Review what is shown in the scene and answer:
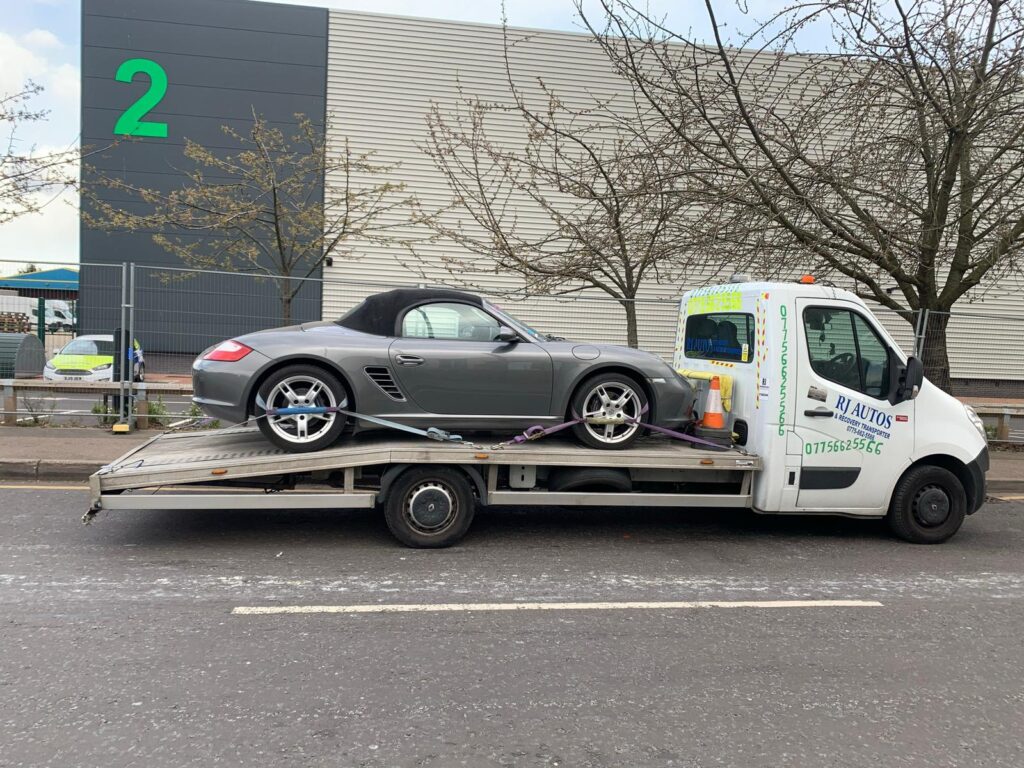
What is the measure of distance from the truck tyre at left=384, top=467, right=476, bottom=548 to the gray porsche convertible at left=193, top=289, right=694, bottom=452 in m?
0.50

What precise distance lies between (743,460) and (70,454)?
290 inches

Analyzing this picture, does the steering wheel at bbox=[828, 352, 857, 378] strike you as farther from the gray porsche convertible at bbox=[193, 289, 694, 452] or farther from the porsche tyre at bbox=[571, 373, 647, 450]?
the porsche tyre at bbox=[571, 373, 647, 450]

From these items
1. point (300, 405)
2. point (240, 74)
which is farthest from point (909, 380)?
point (240, 74)

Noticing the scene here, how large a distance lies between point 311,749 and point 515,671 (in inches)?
42.3

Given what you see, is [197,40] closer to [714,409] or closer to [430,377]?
[430,377]

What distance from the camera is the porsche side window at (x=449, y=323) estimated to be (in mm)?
5652

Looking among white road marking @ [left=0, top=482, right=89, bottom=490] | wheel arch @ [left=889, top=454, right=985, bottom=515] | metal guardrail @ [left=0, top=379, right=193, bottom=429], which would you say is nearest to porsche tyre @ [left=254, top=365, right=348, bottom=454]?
white road marking @ [left=0, top=482, right=89, bottom=490]

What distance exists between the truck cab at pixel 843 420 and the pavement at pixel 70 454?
375 centimetres

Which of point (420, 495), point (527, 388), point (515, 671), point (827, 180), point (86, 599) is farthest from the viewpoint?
point (827, 180)

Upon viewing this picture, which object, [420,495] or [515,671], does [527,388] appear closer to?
[420,495]

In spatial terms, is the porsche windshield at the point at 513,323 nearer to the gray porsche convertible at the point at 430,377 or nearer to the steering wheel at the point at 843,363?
the gray porsche convertible at the point at 430,377

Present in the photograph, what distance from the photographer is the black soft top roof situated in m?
5.66

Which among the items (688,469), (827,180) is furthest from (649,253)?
(688,469)

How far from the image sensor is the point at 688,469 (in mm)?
5648
